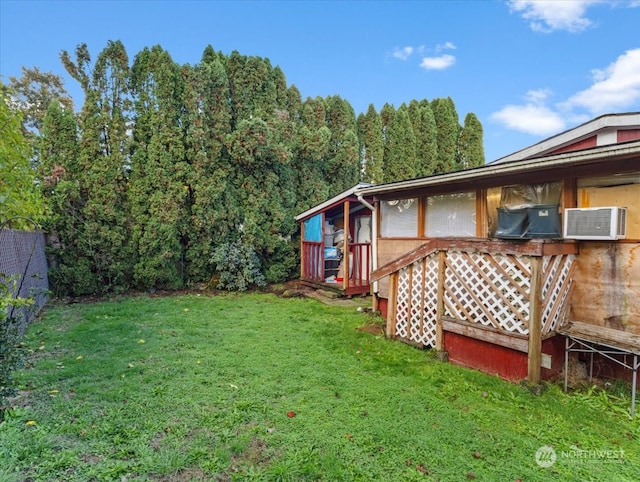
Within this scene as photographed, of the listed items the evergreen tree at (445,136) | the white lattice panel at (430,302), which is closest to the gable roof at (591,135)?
the white lattice panel at (430,302)

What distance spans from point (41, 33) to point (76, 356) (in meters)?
8.87

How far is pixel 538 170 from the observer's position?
4215 millimetres

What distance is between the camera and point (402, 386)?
3693mm

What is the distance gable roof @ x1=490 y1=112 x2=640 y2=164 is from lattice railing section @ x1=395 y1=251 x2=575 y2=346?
1.64 metres

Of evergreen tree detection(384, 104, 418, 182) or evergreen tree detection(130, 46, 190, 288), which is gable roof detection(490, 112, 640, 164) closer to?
evergreen tree detection(384, 104, 418, 182)

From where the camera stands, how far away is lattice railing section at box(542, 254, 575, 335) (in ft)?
12.0

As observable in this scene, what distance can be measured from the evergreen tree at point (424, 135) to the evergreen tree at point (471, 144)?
79.7 inches

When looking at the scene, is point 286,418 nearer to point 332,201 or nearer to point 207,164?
point 332,201

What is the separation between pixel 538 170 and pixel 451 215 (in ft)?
5.11

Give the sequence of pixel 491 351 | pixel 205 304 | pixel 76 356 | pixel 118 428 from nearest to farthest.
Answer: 1. pixel 118 428
2. pixel 491 351
3. pixel 76 356
4. pixel 205 304

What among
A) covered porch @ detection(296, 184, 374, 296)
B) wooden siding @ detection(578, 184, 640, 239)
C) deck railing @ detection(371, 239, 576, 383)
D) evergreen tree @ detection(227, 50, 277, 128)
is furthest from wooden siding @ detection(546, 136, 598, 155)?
evergreen tree @ detection(227, 50, 277, 128)

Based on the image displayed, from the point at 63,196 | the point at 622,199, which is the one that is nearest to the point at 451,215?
the point at 622,199

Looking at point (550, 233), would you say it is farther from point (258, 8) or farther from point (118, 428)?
point (258, 8)

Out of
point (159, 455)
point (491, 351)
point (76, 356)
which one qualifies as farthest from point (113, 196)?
point (491, 351)
